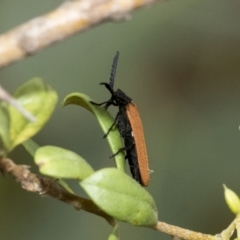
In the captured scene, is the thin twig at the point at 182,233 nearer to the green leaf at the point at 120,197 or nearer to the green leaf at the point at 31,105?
the green leaf at the point at 120,197

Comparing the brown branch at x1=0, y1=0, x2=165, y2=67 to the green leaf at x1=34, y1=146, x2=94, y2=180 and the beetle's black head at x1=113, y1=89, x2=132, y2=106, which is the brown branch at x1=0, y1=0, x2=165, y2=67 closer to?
the green leaf at x1=34, y1=146, x2=94, y2=180

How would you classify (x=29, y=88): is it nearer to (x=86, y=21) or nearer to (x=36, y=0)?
(x=86, y=21)

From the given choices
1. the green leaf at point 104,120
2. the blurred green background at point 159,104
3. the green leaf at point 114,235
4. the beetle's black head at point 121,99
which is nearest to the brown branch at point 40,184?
the green leaf at point 114,235

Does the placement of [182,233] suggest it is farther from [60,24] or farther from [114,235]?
[60,24]

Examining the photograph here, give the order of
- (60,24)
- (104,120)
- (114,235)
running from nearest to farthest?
(60,24), (114,235), (104,120)

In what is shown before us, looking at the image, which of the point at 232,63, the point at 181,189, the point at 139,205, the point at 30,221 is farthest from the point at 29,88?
the point at 232,63

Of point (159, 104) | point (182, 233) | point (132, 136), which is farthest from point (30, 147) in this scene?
point (159, 104)
